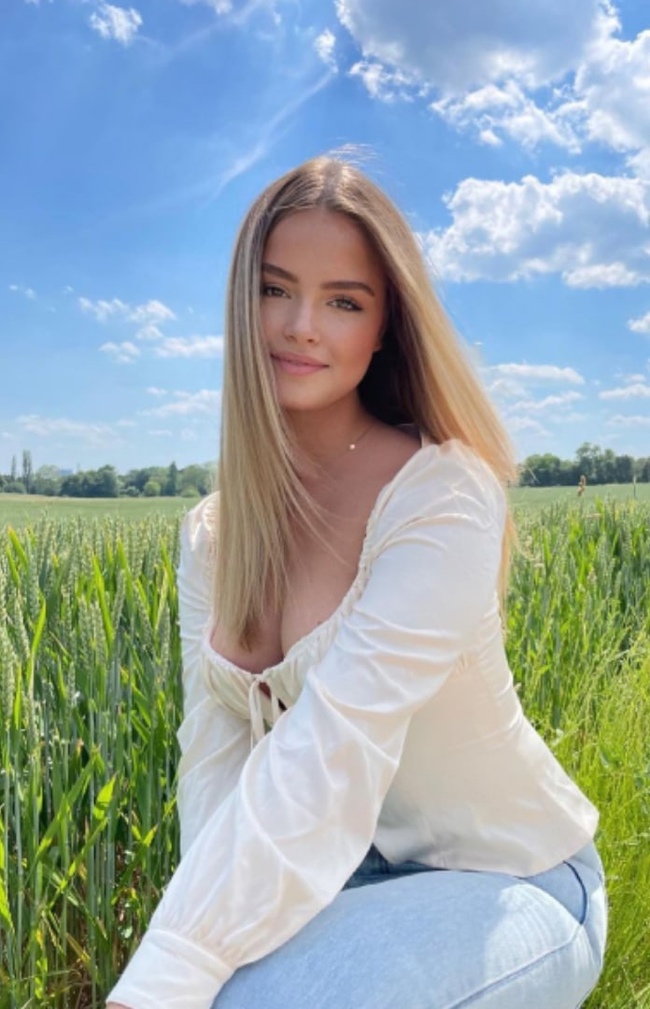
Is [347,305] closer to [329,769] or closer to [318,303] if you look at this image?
[318,303]

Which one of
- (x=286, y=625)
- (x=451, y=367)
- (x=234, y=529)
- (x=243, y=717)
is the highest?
(x=451, y=367)

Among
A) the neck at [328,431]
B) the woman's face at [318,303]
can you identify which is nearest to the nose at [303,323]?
the woman's face at [318,303]

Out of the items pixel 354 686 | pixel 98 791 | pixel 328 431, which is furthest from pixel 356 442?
pixel 98 791

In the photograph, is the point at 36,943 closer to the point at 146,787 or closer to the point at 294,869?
the point at 146,787

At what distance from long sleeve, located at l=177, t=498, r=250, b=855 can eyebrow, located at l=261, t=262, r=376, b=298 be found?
404 mm

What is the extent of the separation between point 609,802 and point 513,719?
34.8 inches

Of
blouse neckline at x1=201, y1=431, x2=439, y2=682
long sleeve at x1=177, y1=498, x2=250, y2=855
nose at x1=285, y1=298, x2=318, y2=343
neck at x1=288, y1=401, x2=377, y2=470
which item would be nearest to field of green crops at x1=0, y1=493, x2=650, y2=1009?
long sleeve at x1=177, y1=498, x2=250, y2=855

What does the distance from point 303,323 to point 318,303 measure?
0.12 feet

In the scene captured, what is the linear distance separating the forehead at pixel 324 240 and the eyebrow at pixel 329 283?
0.02 m

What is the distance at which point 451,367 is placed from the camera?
3.74ft

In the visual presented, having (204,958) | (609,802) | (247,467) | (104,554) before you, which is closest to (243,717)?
(247,467)

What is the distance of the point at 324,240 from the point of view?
111 centimetres

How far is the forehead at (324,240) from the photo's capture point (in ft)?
3.65

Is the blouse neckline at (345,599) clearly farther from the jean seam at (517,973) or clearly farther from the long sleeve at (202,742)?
the jean seam at (517,973)
